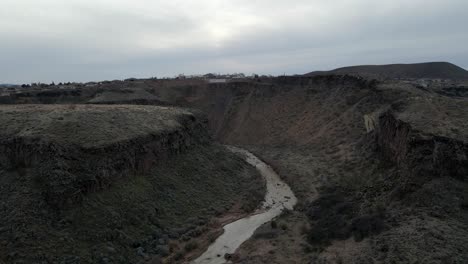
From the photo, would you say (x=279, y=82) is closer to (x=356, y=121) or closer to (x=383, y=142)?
(x=356, y=121)

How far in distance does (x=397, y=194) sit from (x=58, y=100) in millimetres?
48932

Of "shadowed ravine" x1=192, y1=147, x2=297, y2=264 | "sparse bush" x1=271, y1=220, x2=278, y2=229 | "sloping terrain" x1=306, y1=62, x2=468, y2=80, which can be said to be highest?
"sloping terrain" x1=306, y1=62, x2=468, y2=80

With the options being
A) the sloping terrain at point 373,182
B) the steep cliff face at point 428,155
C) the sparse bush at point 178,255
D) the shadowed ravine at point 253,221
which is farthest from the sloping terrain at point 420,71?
the sparse bush at point 178,255

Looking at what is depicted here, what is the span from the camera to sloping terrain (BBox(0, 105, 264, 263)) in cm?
2087

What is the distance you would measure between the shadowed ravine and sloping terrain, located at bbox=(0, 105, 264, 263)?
140 centimetres

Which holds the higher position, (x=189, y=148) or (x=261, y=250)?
(x=189, y=148)

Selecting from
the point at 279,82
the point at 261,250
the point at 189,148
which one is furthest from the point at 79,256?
the point at 279,82

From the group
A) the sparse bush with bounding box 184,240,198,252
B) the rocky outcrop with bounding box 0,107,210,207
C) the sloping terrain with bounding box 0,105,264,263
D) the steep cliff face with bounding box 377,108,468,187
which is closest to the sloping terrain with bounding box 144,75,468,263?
the steep cliff face with bounding box 377,108,468,187

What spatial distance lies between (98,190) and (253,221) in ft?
37.2

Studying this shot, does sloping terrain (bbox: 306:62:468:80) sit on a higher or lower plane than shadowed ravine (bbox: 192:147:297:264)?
higher

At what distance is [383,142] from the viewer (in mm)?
34250

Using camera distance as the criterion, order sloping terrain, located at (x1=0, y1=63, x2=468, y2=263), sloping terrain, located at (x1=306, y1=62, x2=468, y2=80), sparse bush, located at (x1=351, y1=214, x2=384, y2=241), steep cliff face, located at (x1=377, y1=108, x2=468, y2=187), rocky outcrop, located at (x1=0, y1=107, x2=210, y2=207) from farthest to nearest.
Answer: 1. sloping terrain, located at (x1=306, y1=62, x2=468, y2=80)
2. steep cliff face, located at (x1=377, y1=108, x2=468, y2=187)
3. rocky outcrop, located at (x1=0, y1=107, x2=210, y2=207)
4. sparse bush, located at (x1=351, y1=214, x2=384, y2=241)
5. sloping terrain, located at (x1=0, y1=63, x2=468, y2=263)

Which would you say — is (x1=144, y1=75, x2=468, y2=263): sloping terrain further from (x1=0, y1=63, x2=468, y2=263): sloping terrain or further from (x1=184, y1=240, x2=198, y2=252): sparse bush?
(x1=184, y1=240, x2=198, y2=252): sparse bush

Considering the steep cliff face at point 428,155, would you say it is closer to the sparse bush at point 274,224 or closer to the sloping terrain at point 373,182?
the sloping terrain at point 373,182
